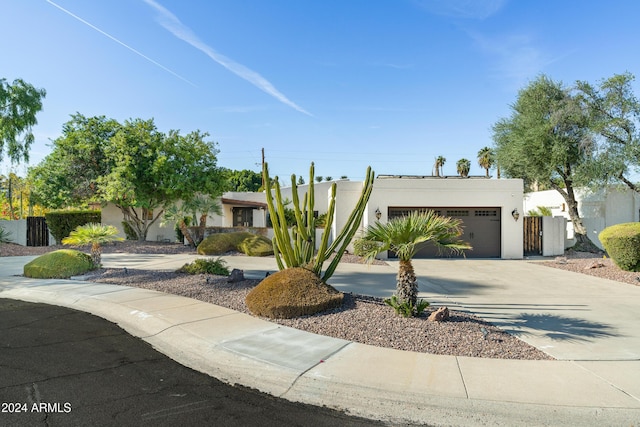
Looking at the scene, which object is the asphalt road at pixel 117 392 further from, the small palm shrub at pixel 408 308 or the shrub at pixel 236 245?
the shrub at pixel 236 245

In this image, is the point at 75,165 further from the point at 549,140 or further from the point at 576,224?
the point at 576,224

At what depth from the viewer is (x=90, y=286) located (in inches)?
380

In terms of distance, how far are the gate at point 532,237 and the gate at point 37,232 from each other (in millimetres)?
25369

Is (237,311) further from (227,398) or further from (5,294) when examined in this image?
(5,294)

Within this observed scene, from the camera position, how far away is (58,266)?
36.8 feet

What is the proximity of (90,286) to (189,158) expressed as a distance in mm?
11544

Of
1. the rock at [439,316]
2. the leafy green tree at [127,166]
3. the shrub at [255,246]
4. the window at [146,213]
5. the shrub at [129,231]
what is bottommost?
the rock at [439,316]

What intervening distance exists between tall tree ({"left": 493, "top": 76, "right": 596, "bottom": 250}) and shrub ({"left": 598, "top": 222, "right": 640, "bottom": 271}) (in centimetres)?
545

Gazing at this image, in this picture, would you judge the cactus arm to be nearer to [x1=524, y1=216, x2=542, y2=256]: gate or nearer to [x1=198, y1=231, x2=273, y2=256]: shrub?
[x1=198, y1=231, x2=273, y2=256]: shrub

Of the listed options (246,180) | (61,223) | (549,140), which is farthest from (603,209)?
(246,180)

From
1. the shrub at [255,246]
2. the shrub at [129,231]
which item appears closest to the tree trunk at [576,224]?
the shrub at [255,246]

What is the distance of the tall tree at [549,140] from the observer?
17625mm

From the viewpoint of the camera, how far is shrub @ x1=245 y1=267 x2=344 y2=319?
6.69 metres

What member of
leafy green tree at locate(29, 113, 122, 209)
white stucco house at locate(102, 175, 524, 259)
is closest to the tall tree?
white stucco house at locate(102, 175, 524, 259)
